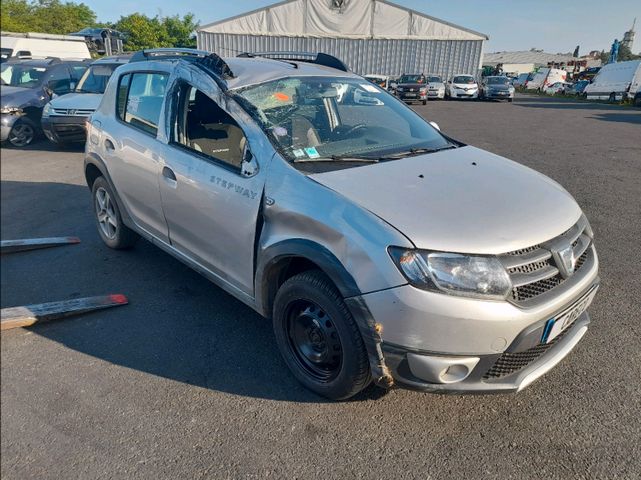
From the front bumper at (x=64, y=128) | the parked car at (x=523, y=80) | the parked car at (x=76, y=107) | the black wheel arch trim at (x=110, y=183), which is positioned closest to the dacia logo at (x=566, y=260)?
the black wheel arch trim at (x=110, y=183)

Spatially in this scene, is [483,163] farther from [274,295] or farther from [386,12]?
[386,12]

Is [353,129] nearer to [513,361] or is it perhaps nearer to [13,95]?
[513,361]

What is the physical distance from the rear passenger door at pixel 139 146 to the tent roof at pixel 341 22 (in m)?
34.5

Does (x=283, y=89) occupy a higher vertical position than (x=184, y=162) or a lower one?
higher

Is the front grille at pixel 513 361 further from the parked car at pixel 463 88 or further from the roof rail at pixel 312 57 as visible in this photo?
the parked car at pixel 463 88

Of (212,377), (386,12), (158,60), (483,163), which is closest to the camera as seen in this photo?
(212,377)

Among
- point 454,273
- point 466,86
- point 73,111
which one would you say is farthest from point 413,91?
point 454,273

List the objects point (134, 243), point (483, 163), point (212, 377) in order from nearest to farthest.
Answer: point (212, 377) < point (483, 163) < point (134, 243)

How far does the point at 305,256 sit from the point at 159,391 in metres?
1.19

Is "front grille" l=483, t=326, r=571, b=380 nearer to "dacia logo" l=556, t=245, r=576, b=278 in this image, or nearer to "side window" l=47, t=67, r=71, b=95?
"dacia logo" l=556, t=245, r=576, b=278

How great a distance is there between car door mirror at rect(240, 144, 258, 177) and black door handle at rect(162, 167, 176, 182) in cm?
71

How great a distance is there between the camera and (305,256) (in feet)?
7.88

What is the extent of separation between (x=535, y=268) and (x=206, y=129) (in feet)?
7.52

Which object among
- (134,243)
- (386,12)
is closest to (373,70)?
(386,12)
